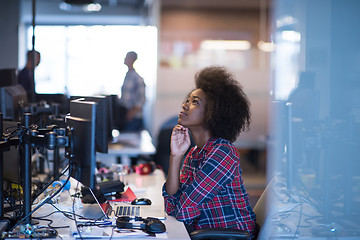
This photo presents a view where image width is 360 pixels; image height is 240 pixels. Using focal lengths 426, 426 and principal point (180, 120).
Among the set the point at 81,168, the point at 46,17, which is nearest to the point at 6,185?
the point at 81,168

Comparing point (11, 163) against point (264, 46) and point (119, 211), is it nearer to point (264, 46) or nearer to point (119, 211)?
point (119, 211)

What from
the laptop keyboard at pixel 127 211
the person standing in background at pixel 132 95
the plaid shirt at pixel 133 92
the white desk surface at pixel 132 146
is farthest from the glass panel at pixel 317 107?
the plaid shirt at pixel 133 92

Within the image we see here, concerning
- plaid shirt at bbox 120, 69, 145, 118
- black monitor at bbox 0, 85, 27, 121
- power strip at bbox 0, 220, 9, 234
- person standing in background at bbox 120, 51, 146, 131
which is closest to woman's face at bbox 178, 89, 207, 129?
power strip at bbox 0, 220, 9, 234

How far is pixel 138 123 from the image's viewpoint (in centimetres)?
653

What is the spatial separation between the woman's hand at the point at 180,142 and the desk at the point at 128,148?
4.14ft

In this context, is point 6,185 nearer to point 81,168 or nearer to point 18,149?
point 18,149

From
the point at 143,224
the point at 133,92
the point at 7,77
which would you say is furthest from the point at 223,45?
the point at 143,224

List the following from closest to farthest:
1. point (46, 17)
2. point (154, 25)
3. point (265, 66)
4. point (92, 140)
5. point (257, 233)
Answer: point (92, 140) → point (257, 233) → point (154, 25) → point (265, 66) → point (46, 17)

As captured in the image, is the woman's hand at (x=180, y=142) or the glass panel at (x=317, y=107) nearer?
the glass panel at (x=317, y=107)

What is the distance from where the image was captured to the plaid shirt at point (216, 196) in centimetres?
205

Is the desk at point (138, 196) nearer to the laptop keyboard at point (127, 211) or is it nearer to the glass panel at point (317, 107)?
the laptop keyboard at point (127, 211)

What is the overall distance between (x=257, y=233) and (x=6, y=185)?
1298 millimetres

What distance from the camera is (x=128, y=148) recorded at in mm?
4098

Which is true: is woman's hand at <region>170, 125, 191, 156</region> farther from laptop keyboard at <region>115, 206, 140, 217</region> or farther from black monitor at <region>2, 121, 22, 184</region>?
black monitor at <region>2, 121, 22, 184</region>
